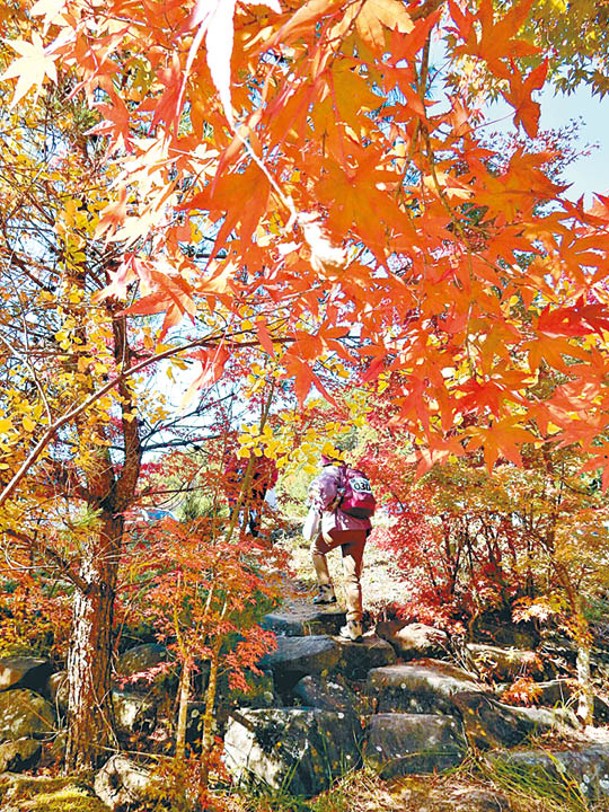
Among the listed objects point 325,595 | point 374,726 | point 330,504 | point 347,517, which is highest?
point 330,504

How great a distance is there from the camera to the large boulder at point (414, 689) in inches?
139

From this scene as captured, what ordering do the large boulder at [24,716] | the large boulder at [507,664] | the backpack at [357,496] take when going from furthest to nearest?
1. the backpack at [357,496]
2. the large boulder at [507,664]
3. the large boulder at [24,716]

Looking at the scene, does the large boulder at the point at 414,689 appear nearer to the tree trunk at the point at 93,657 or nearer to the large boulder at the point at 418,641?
the large boulder at the point at 418,641

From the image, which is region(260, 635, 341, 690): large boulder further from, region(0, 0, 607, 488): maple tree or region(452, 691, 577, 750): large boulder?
region(0, 0, 607, 488): maple tree

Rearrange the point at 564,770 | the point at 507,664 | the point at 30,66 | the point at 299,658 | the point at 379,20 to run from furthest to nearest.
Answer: the point at 507,664
the point at 299,658
the point at 564,770
the point at 30,66
the point at 379,20

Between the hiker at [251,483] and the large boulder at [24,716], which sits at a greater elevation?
the hiker at [251,483]

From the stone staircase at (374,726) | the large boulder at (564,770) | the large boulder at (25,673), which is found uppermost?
the large boulder at (25,673)

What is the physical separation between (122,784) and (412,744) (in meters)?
1.65

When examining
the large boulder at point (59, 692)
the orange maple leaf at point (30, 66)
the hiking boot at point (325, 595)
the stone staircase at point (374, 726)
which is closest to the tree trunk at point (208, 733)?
the stone staircase at point (374, 726)

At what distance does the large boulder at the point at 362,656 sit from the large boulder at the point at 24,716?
2.10 meters

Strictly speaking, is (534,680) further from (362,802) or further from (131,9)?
(131,9)

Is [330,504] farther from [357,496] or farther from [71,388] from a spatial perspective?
[71,388]

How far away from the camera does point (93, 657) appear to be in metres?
2.67

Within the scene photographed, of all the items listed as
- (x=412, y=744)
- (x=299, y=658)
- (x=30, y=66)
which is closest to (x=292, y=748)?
(x=412, y=744)
